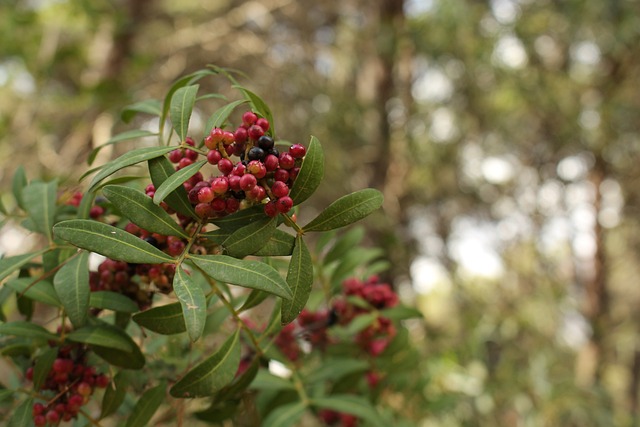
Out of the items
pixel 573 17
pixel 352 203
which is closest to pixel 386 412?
Answer: pixel 352 203

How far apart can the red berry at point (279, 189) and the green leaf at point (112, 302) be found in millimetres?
207

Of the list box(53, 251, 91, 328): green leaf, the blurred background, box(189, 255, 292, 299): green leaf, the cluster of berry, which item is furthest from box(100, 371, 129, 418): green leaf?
the blurred background

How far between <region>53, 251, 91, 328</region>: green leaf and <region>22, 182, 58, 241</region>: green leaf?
0.12 metres

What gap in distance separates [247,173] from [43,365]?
30 centimetres

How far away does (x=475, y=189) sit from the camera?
441 cm

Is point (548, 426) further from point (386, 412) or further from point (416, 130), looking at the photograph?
point (416, 130)

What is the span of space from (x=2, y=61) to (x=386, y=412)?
11.2 feet

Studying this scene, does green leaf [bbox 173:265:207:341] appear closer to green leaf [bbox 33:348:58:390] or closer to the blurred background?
green leaf [bbox 33:348:58:390]

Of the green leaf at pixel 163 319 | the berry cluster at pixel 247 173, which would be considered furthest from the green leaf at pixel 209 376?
the berry cluster at pixel 247 173

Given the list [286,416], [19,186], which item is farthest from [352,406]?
[19,186]

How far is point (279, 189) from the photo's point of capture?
0.49 meters

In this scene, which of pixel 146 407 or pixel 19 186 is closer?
pixel 146 407

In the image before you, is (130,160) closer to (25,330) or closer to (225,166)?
(225,166)

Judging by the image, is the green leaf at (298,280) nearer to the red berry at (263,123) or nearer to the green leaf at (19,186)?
the red berry at (263,123)
